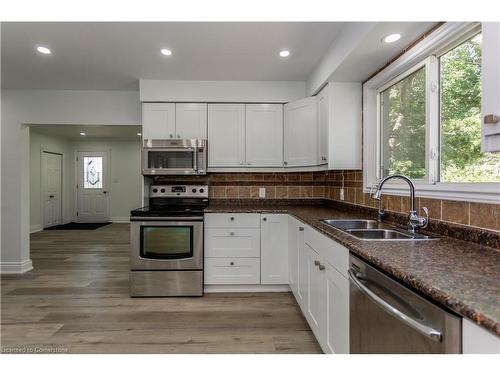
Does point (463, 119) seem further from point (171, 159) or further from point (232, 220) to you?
point (171, 159)

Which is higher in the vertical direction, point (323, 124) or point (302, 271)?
point (323, 124)

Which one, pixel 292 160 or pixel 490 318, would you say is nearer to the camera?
pixel 490 318

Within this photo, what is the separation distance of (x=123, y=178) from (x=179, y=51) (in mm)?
6160

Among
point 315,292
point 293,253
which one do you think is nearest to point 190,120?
point 293,253

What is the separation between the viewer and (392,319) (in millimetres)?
1047

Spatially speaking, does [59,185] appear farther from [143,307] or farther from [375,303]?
[375,303]

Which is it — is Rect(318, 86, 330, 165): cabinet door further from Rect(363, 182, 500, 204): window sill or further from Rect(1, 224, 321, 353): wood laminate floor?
Rect(1, 224, 321, 353): wood laminate floor

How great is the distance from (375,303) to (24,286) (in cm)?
369

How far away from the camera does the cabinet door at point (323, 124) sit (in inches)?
106

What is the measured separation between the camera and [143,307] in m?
2.67

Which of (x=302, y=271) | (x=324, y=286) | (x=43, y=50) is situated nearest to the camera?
(x=324, y=286)

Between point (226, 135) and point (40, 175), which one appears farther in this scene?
point (40, 175)

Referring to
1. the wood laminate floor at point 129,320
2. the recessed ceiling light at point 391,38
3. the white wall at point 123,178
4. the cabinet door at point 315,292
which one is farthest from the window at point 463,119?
the white wall at point 123,178

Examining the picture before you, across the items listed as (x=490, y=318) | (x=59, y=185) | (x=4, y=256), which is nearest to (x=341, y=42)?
(x=490, y=318)
